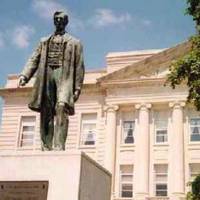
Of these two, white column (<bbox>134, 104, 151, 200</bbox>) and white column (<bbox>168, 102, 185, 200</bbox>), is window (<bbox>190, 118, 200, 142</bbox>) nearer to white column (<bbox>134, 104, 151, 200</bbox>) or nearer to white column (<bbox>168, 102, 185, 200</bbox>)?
white column (<bbox>168, 102, 185, 200</bbox>)

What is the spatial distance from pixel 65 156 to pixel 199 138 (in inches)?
874

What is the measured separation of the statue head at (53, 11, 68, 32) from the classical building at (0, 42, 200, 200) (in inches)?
784

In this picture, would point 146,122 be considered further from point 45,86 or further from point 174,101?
point 45,86

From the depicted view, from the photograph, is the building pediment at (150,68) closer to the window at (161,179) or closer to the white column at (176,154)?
the white column at (176,154)

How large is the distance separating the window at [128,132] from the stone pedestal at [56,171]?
22056 millimetres

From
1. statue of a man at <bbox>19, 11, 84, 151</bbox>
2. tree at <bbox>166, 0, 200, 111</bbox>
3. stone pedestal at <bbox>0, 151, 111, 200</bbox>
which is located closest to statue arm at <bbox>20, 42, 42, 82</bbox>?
statue of a man at <bbox>19, 11, 84, 151</bbox>

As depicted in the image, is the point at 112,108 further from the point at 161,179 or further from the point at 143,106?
the point at 161,179

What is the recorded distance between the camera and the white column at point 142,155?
2673cm

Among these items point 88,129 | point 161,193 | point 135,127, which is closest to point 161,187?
point 161,193

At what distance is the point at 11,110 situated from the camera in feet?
104

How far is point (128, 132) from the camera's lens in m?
29.0

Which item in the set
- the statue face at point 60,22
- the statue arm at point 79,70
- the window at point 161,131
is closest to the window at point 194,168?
the window at point 161,131

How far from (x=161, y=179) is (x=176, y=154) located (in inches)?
64.0

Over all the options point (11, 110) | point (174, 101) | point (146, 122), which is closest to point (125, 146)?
point (146, 122)
